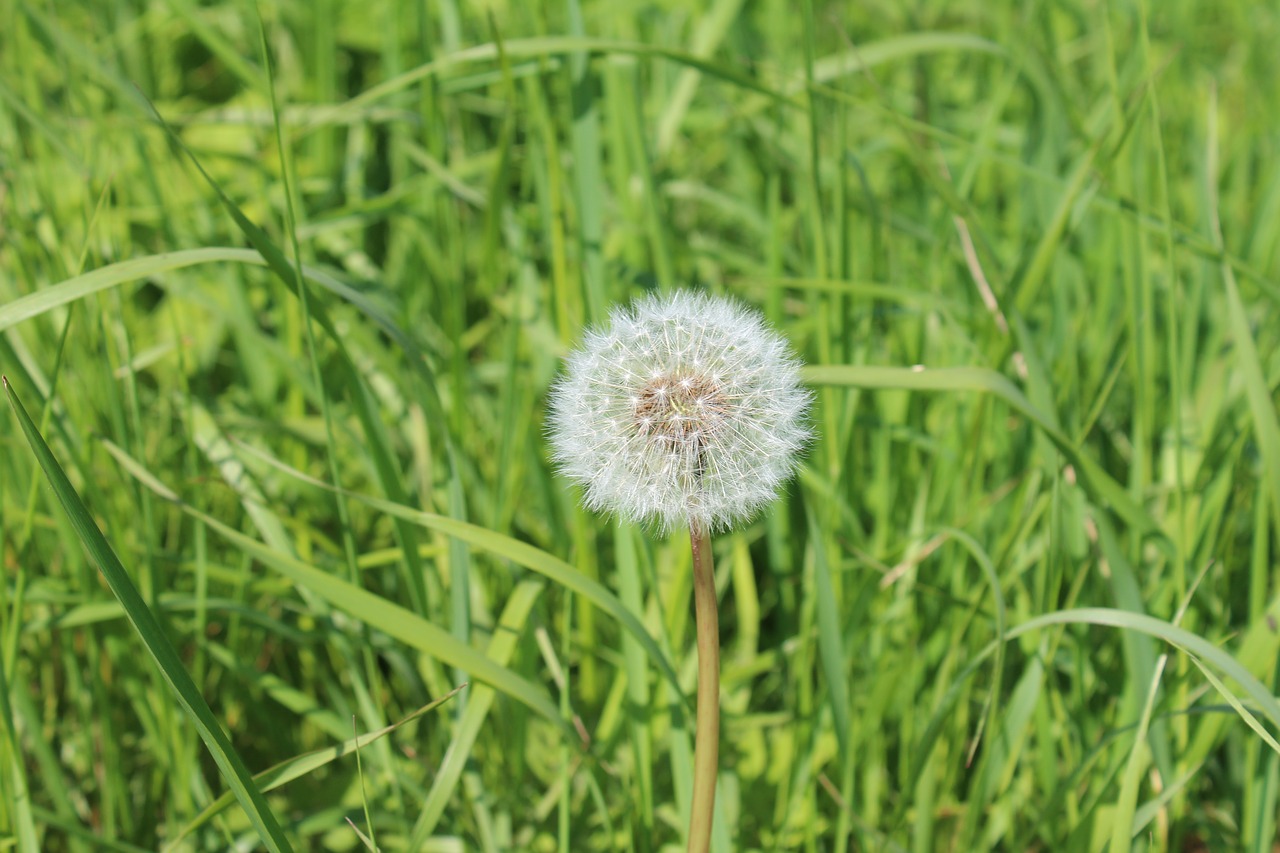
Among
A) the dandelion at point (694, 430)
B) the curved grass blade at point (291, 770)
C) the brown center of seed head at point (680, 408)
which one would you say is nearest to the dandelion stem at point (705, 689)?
the dandelion at point (694, 430)

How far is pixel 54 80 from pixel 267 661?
8.45 feet

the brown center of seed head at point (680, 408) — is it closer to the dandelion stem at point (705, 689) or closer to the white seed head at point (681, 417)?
the white seed head at point (681, 417)

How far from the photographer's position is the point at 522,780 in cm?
207

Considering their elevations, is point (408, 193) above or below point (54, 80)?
below

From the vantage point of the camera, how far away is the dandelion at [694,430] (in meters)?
1.18

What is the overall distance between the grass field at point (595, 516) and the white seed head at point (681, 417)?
0.15m

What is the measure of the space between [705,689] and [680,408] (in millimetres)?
331

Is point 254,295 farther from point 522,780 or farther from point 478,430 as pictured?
point 522,780

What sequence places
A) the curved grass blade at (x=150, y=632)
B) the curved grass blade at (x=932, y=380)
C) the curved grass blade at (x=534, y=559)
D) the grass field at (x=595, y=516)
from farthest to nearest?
the grass field at (x=595, y=516), the curved grass blade at (x=932, y=380), the curved grass blade at (x=534, y=559), the curved grass blade at (x=150, y=632)

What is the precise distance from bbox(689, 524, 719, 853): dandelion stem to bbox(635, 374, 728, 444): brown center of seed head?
12 cm

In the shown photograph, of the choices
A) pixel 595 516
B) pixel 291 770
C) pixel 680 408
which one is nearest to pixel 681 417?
pixel 680 408

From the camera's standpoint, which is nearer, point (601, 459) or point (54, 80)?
point (601, 459)

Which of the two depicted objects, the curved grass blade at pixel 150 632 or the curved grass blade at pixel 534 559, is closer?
the curved grass blade at pixel 150 632

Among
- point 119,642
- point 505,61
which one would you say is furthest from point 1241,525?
point 119,642
